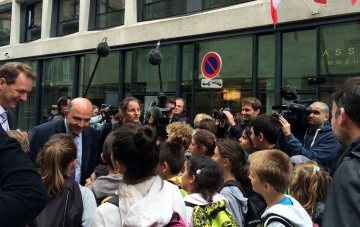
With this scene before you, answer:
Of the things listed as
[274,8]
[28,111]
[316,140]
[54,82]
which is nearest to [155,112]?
[316,140]

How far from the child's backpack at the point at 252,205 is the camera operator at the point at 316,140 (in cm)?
106

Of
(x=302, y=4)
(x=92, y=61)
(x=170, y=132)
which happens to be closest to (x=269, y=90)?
(x=302, y=4)

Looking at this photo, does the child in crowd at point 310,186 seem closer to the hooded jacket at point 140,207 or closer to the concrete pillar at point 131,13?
the hooded jacket at point 140,207

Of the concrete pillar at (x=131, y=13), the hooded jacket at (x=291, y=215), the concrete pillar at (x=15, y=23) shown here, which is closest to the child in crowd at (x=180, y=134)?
the hooded jacket at (x=291, y=215)

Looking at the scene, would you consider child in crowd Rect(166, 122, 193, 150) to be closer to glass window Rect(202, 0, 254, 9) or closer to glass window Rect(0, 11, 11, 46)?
glass window Rect(202, 0, 254, 9)

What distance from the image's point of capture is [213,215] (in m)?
2.58

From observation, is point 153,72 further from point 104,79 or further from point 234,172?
Answer: point 234,172

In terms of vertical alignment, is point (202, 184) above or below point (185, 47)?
below

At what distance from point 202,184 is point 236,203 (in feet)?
1.45

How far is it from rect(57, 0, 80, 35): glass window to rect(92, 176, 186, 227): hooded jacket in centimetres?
1414

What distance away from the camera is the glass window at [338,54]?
8.77 metres

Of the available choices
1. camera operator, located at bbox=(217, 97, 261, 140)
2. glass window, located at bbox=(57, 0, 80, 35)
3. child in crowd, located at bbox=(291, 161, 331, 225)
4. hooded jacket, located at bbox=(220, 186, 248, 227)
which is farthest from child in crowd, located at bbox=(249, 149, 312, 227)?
glass window, located at bbox=(57, 0, 80, 35)

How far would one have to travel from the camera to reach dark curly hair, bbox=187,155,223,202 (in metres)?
2.72

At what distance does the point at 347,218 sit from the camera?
132cm
